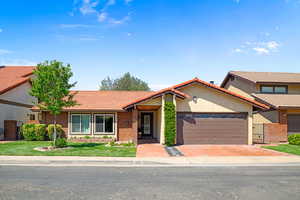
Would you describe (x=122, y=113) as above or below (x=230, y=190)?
above

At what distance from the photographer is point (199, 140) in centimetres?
1780

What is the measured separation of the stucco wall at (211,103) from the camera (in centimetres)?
1797

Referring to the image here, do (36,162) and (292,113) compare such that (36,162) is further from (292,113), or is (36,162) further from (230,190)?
(292,113)

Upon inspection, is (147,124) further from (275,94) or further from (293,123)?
(293,123)

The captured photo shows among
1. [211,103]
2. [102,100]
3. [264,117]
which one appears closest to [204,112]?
[211,103]

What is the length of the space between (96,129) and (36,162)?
9.33 metres

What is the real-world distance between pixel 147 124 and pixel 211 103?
686 cm

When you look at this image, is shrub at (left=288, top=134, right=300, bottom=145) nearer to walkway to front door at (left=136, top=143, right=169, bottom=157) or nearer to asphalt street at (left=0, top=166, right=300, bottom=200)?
asphalt street at (left=0, top=166, right=300, bottom=200)

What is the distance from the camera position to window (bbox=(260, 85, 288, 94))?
23.5 m

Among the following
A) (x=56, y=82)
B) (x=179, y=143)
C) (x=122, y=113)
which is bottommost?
(x=179, y=143)

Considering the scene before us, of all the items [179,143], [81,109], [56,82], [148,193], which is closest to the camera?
[148,193]

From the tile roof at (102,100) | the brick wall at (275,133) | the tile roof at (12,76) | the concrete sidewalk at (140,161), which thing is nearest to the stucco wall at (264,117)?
the brick wall at (275,133)

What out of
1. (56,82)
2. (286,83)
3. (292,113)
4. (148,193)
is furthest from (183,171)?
(286,83)

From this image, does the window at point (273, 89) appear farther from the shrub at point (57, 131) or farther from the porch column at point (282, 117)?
the shrub at point (57, 131)
